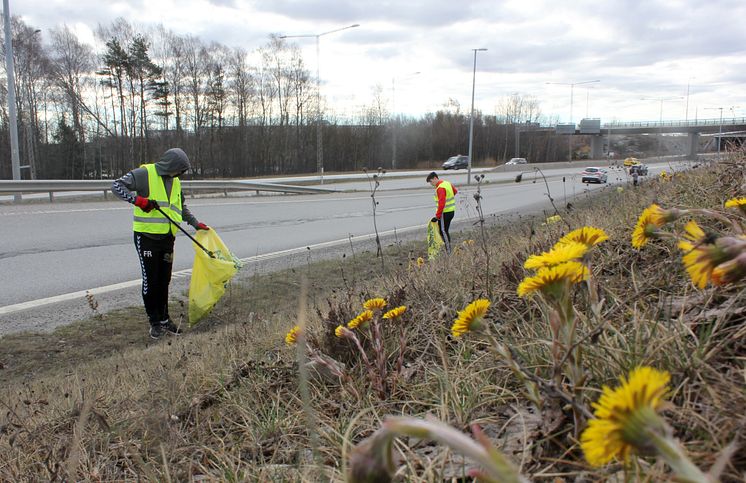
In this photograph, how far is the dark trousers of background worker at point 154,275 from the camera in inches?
220

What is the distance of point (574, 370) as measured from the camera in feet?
4.89

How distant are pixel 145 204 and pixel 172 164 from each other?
55cm

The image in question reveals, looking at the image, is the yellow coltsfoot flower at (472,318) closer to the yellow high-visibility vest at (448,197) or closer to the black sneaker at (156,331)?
the black sneaker at (156,331)

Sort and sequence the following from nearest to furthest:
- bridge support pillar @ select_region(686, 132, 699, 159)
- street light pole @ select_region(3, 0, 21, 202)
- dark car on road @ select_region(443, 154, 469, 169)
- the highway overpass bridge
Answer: bridge support pillar @ select_region(686, 132, 699, 159) → street light pole @ select_region(3, 0, 21, 202) → dark car on road @ select_region(443, 154, 469, 169) → the highway overpass bridge

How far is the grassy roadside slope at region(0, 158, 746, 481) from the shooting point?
1.48m

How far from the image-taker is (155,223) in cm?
562

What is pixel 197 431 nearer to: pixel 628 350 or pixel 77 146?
pixel 628 350

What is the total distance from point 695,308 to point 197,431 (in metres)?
2.02

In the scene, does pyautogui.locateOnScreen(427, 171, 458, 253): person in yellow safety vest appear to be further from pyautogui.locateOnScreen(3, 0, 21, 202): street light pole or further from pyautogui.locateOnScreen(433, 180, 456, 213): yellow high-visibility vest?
pyautogui.locateOnScreen(3, 0, 21, 202): street light pole

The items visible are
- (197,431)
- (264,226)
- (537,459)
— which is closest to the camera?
(537,459)

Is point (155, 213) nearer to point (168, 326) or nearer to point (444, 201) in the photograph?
point (168, 326)

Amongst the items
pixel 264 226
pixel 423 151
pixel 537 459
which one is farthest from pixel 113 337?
pixel 423 151

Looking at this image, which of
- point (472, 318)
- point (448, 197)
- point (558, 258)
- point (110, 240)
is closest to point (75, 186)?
point (110, 240)

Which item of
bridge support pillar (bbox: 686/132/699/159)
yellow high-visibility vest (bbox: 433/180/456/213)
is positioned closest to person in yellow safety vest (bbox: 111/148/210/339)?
yellow high-visibility vest (bbox: 433/180/456/213)
